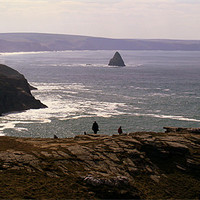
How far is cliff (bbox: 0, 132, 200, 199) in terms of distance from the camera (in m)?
21.0

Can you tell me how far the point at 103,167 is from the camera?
79.9 ft

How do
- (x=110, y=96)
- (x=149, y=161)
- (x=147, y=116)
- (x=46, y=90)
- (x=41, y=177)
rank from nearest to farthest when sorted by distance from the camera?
(x=41, y=177) < (x=149, y=161) < (x=147, y=116) < (x=110, y=96) < (x=46, y=90)

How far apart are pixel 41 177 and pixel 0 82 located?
6806 cm

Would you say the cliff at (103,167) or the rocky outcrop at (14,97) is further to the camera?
the rocky outcrop at (14,97)

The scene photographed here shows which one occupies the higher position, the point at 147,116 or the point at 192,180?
the point at 192,180

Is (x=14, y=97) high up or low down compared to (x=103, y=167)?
down

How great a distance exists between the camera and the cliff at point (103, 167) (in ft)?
A: 68.9

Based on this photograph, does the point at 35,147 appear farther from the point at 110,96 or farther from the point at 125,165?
the point at 110,96

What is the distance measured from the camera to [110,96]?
104000 millimetres

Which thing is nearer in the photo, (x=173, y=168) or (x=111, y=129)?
(x=173, y=168)

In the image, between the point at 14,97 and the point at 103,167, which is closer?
the point at 103,167

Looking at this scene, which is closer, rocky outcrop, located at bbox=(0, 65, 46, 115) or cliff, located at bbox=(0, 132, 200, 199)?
cliff, located at bbox=(0, 132, 200, 199)

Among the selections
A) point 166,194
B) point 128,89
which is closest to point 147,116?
point 128,89

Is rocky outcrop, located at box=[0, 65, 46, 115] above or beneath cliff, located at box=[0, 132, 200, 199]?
beneath
